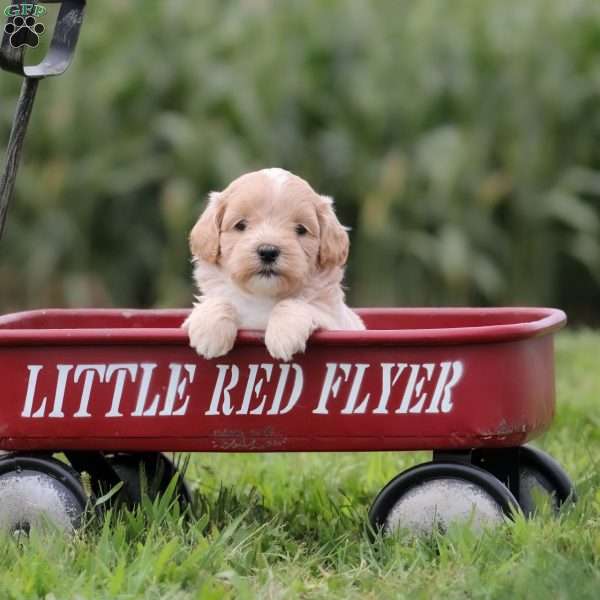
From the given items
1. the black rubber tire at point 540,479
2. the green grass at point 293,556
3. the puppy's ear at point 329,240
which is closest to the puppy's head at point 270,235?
the puppy's ear at point 329,240

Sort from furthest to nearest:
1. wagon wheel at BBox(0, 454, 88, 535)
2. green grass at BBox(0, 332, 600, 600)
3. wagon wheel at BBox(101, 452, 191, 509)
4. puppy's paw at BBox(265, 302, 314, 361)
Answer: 1. wagon wheel at BBox(101, 452, 191, 509)
2. wagon wheel at BBox(0, 454, 88, 535)
3. puppy's paw at BBox(265, 302, 314, 361)
4. green grass at BBox(0, 332, 600, 600)

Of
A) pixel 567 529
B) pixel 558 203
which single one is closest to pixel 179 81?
pixel 558 203

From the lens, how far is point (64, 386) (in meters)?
3.36

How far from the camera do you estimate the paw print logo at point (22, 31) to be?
338 centimetres

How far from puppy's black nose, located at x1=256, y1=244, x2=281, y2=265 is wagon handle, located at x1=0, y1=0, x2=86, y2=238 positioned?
2.13ft

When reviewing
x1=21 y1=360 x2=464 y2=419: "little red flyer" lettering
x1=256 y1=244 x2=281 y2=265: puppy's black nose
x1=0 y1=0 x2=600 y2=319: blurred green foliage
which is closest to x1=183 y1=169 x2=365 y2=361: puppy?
x1=256 y1=244 x2=281 y2=265: puppy's black nose

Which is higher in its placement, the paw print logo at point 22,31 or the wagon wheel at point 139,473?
the paw print logo at point 22,31

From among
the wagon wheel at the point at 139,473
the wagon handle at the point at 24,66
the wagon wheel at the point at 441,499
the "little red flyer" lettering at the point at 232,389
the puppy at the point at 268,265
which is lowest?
the wagon wheel at the point at 139,473

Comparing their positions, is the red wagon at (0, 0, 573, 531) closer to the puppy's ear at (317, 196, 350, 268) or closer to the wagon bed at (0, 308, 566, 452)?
the wagon bed at (0, 308, 566, 452)

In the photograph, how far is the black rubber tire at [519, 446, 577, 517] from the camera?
3.64 m

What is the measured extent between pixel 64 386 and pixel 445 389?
3.04ft

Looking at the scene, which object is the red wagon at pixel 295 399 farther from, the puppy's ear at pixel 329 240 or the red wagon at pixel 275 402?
the puppy's ear at pixel 329 240

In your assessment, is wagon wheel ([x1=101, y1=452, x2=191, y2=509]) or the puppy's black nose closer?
the puppy's black nose

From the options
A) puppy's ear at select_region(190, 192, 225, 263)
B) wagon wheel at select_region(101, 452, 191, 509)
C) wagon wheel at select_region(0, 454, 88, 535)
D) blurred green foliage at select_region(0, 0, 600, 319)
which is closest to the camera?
wagon wheel at select_region(0, 454, 88, 535)
